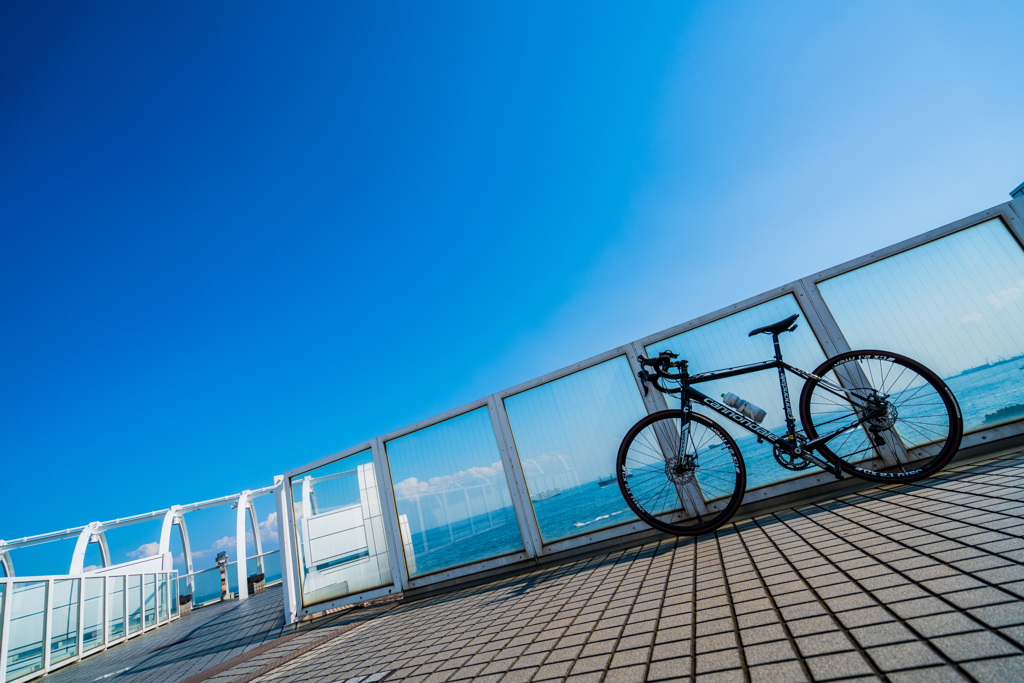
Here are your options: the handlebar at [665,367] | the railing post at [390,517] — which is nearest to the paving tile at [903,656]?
the handlebar at [665,367]

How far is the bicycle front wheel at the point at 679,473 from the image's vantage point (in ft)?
11.9

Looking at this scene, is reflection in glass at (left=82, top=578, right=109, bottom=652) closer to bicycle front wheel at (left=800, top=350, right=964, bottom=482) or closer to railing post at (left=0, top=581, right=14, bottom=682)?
railing post at (left=0, top=581, right=14, bottom=682)

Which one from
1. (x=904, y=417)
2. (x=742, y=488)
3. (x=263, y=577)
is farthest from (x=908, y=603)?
(x=263, y=577)

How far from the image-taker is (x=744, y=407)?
11.7 feet

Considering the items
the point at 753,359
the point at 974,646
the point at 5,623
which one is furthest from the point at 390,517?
the point at 5,623

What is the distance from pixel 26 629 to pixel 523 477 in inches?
344

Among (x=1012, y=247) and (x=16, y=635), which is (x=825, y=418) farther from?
(x=16, y=635)

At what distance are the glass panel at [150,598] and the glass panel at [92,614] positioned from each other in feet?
7.85

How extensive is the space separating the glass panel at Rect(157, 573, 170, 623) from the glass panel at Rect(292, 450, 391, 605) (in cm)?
995

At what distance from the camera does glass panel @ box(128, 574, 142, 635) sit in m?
10.4

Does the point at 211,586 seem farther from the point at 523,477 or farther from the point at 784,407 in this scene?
Result: the point at 784,407

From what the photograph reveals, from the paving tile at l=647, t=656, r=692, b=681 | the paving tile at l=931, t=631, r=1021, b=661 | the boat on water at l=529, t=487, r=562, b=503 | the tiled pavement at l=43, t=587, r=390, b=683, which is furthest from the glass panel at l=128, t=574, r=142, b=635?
the paving tile at l=931, t=631, r=1021, b=661

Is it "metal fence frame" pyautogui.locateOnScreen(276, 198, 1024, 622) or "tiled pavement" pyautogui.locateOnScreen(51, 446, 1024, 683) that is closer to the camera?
"tiled pavement" pyautogui.locateOnScreen(51, 446, 1024, 683)

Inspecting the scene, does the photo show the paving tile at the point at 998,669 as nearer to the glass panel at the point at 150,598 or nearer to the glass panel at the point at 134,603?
the glass panel at the point at 134,603
